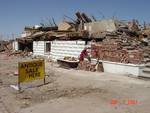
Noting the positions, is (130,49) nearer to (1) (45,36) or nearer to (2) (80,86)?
(2) (80,86)

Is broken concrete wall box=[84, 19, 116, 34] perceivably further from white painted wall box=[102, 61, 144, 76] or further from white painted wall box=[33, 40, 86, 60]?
white painted wall box=[102, 61, 144, 76]

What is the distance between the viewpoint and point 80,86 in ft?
40.5

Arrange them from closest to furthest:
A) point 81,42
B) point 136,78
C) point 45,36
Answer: point 136,78 → point 81,42 → point 45,36

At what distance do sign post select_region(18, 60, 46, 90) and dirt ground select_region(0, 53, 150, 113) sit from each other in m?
0.44

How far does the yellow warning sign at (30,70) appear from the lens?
39.1 ft

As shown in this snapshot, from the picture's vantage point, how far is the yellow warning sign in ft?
39.1

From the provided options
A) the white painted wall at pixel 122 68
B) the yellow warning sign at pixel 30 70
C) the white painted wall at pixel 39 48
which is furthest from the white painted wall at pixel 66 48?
the yellow warning sign at pixel 30 70

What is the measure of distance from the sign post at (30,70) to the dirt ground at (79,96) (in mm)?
436

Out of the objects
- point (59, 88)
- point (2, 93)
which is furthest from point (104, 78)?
point (2, 93)

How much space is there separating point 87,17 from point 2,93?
1669 centimetres

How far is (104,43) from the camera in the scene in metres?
18.0
